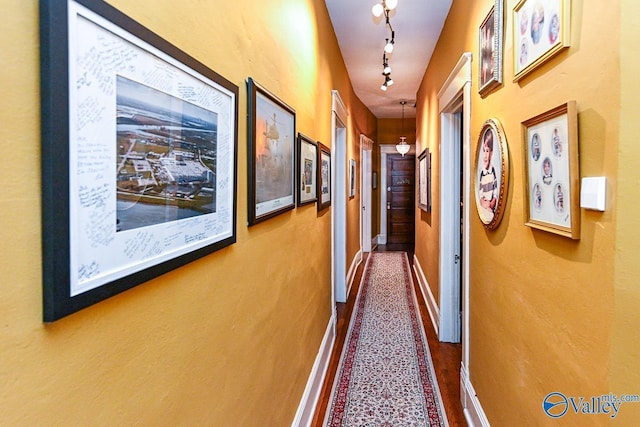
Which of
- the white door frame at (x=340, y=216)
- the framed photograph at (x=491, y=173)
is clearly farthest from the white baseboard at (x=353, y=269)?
the framed photograph at (x=491, y=173)

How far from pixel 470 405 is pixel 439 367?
0.71 m

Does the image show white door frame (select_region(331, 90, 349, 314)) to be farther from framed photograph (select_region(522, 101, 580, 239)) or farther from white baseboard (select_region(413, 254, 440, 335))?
framed photograph (select_region(522, 101, 580, 239))

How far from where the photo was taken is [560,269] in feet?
3.92

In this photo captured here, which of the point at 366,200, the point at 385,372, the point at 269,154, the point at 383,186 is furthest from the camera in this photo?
the point at 383,186

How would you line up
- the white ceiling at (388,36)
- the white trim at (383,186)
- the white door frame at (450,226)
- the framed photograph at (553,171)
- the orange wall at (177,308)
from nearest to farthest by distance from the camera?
the orange wall at (177,308), the framed photograph at (553,171), the white ceiling at (388,36), the white door frame at (450,226), the white trim at (383,186)

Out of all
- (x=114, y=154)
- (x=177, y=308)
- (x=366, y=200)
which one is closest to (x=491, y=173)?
(x=177, y=308)

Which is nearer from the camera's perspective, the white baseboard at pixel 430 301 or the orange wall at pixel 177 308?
the orange wall at pixel 177 308

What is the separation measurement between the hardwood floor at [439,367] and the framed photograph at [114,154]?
6.30ft

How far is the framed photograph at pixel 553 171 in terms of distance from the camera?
3.53ft

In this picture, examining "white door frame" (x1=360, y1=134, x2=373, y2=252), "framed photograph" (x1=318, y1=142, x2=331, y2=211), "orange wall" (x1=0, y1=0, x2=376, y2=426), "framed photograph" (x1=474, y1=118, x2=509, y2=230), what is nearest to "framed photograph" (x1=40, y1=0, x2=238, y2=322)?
"orange wall" (x1=0, y1=0, x2=376, y2=426)

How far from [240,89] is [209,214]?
0.46 m

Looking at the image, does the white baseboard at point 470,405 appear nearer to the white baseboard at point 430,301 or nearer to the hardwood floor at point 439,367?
the hardwood floor at point 439,367

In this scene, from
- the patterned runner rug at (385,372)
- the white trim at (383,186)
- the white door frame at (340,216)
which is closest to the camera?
the patterned runner rug at (385,372)

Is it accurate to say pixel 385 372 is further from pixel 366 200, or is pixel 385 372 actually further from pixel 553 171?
pixel 366 200
